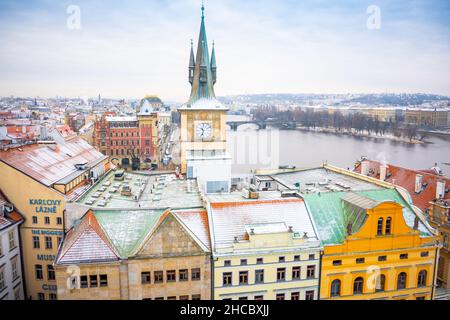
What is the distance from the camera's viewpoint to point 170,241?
29.6 ft

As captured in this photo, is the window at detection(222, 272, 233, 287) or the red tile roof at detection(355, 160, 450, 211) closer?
the window at detection(222, 272, 233, 287)

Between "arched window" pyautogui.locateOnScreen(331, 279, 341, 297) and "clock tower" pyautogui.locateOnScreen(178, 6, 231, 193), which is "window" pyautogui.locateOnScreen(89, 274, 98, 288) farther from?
"clock tower" pyautogui.locateOnScreen(178, 6, 231, 193)

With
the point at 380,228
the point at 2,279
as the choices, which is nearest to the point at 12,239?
the point at 2,279

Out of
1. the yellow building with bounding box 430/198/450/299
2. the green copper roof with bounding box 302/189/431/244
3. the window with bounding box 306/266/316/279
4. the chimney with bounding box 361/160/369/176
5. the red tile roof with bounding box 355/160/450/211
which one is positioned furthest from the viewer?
the chimney with bounding box 361/160/369/176

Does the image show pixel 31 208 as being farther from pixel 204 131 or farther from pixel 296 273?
pixel 204 131

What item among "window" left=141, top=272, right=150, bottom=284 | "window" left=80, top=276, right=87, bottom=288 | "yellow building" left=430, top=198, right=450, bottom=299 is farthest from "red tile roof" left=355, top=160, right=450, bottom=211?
"window" left=80, top=276, right=87, bottom=288

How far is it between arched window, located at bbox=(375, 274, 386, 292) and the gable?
16.7 ft

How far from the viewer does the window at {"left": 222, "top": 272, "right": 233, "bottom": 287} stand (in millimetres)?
9273

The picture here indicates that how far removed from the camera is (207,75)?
17.3 meters

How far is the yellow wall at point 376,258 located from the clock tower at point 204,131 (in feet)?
23.2

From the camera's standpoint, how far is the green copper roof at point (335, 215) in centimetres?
1009

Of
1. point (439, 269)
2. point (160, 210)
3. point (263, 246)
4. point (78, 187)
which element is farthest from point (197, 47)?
point (439, 269)

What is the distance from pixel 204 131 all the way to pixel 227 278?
8833 millimetres
